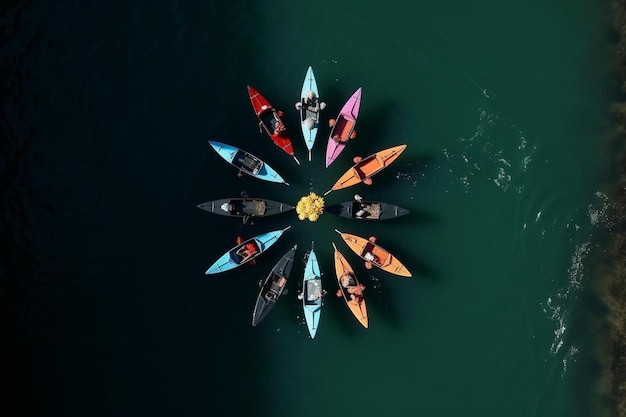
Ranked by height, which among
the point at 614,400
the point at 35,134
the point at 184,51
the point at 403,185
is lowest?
the point at 614,400

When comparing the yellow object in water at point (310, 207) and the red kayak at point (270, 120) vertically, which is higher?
the red kayak at point (270, 120)

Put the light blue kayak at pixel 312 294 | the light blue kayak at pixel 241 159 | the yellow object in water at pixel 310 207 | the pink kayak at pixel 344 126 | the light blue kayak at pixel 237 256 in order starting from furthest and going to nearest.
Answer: the pink kayak at pixel 344 126, the yellow object in water at pixel 310 207, the light blue kayak at pixel 312 294, the light blue kayak at pixel 241 159, the light blue kayak at pixel 237 256

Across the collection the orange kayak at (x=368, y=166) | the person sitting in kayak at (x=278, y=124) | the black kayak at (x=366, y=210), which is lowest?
the black kayak at (x=366, y=210)

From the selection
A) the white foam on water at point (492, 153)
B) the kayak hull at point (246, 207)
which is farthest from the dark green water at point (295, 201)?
the kayak hull at point (246, 207)

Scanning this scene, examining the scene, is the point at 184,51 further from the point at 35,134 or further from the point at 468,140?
the point at 468,140

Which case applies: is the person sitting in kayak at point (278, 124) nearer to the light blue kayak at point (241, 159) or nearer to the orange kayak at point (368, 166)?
the light blue kayak at point (241, 159)

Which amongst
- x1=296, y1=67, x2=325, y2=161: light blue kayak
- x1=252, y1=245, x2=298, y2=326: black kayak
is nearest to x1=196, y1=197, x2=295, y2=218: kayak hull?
x1=252, y1=245, x2=298, y2=326: black kayak

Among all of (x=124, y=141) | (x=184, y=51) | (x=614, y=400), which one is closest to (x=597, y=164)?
(x=614, y=400)

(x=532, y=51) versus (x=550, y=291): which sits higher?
(x=532, y=51)
